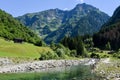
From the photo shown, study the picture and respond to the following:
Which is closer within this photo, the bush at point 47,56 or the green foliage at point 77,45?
the bush at point 47,56

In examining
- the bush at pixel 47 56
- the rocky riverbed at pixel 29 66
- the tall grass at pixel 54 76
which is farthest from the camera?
the bush at pixel 47 56

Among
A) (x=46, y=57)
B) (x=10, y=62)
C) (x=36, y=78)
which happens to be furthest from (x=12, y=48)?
(x=36, y=78)

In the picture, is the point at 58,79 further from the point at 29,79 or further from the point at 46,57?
the point at 46,57

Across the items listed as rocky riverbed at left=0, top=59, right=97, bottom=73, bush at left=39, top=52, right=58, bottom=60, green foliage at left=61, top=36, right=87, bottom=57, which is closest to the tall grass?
rocky riverbed at left=0, top=59, right=97, bottom=73

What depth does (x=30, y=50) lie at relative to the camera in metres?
138

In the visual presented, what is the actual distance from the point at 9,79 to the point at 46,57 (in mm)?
55771

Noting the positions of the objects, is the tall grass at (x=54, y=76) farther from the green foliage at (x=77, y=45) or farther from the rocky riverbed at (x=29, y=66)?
the green foliage at (x=77, y=45)

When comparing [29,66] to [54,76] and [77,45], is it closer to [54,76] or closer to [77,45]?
[54,76]

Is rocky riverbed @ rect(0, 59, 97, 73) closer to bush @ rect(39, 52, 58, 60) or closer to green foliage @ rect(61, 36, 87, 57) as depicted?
bush @ rect(39, 52, 58, 60)

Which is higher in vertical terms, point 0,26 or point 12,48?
point 0,26

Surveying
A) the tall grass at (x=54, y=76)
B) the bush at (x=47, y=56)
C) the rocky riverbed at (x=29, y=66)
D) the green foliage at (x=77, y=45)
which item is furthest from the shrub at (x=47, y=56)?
the tall grass at (x=54, y=76)

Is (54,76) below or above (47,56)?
below

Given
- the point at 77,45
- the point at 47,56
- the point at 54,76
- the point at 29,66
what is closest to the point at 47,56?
the point at 47,56

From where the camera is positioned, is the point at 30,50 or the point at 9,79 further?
the point at 30,50
